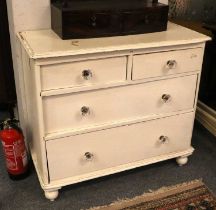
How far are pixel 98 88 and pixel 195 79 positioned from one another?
52 centimetres

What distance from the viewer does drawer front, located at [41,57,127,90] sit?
133 centimetres

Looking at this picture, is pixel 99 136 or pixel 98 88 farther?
pixel 99 136

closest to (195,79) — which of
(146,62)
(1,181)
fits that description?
(146,62)

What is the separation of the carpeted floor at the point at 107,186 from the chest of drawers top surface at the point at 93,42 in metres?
0.74

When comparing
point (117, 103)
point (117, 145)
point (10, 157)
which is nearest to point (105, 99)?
point (117, 103)

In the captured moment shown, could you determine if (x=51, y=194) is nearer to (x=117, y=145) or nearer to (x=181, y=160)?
(x=117, y=145)

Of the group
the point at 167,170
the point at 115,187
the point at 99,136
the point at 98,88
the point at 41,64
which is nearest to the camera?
the point at 41,64

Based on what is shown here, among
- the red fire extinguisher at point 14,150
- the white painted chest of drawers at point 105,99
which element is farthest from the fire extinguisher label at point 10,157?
the white painted chest of drawers at point 105,99

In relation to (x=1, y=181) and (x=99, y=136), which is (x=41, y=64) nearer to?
(x=99, y=136)

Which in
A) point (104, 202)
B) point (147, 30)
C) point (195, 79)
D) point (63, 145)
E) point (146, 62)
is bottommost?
point (104, 202)

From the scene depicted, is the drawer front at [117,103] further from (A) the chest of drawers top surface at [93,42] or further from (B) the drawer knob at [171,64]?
(A) the chest of drawers top surface at [93,42]

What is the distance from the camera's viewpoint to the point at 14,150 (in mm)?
1632

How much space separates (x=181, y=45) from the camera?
1.51 meters

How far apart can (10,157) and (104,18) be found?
2.71ft
